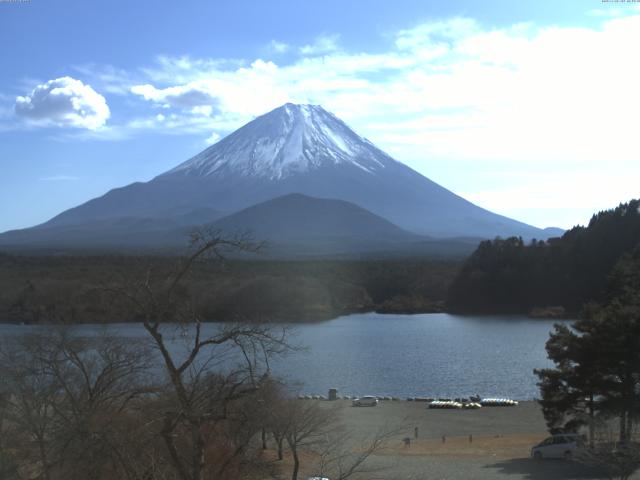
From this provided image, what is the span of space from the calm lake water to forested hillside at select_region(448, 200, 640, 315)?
835 centimetres

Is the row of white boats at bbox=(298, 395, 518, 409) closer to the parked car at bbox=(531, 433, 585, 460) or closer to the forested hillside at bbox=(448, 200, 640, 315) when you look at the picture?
the parked car at bbox=(531, 433, 585, 460)

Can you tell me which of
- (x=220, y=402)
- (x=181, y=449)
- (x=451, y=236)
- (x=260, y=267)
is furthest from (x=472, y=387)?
(x=451, y=236)

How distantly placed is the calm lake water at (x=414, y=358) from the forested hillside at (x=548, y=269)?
8348mm

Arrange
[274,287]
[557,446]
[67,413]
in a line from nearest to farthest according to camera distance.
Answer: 1. [67,413]
2. [557,446]
3. [274,287]

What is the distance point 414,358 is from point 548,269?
89.9 feet

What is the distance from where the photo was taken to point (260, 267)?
63.1m

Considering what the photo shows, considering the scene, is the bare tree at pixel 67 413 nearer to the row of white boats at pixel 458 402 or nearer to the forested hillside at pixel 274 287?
the row of white boats at pixel 458 402

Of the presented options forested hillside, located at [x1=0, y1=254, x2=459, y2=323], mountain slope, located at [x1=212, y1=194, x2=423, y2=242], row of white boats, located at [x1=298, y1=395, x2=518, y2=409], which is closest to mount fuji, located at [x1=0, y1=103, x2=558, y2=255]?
mountain slope, located at [x1=212, y1=194, x2=423, y2=242]

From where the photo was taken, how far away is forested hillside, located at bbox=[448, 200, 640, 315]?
51.9m

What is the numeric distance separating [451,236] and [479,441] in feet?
395

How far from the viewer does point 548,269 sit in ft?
180

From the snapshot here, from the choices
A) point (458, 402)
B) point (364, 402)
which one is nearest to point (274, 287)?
point (458, 402)

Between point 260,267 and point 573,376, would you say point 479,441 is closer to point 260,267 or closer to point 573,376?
point 573,376

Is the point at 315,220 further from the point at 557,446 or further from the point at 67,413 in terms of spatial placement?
the point at 67,413
